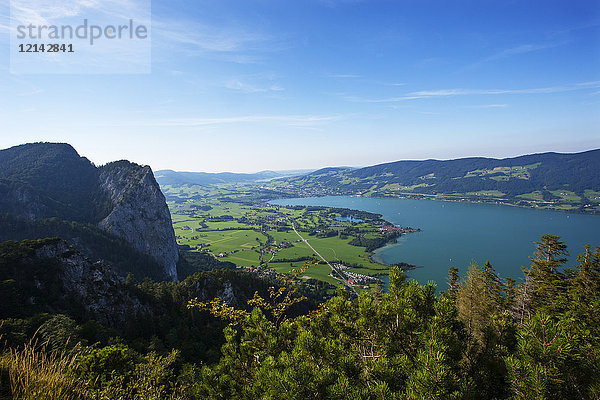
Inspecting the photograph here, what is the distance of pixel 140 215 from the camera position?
8756cm

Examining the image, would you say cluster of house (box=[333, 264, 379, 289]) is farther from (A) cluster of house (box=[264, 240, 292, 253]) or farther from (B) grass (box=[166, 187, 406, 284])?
(A) cluster of house (box=[264, 240, 292, 253])

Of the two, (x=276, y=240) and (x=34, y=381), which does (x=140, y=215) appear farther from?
(x=34, y=381)

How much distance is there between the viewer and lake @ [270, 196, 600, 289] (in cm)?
8900

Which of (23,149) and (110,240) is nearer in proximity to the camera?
(110,240)

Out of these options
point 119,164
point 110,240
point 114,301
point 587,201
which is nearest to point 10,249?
point 114,301

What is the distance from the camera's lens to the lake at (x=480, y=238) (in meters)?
89.0

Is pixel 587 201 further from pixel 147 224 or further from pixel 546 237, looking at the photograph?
pixel 147 224

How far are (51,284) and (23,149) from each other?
123232 mm

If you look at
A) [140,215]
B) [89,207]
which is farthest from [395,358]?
[89,207]

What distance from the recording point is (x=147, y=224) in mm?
87875

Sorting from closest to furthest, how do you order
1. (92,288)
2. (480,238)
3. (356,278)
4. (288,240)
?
(92,288) < (356,278) < (480,238) < (288,240)

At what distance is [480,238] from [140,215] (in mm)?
142376

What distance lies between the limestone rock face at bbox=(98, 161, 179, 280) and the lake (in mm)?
78649

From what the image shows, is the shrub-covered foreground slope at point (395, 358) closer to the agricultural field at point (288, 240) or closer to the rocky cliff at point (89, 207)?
the agricultural field at point (288, 240)
